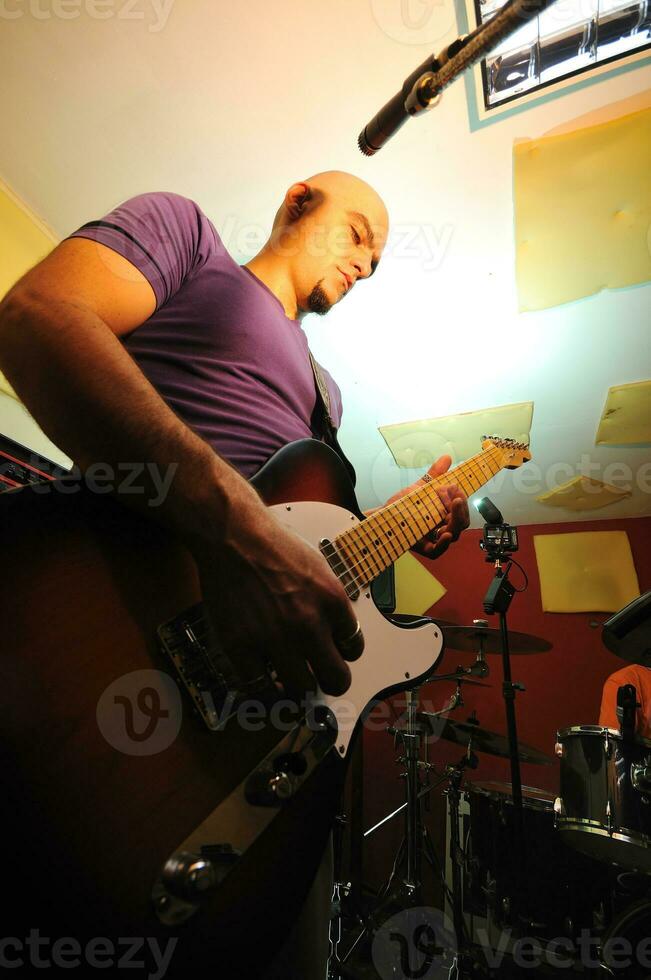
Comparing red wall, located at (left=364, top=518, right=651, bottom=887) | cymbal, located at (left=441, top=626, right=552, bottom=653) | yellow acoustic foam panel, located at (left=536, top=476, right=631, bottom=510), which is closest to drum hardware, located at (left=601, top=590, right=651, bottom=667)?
cymbal, located at (left=441, top=626, right=552, bottom=653)

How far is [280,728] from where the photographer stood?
61cm

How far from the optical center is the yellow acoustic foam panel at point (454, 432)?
2648 mm

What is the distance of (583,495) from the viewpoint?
11.1ft

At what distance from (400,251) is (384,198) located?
24 centimetres

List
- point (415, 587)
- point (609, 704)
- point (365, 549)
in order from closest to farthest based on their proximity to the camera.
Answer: point (365, 549)
point (609, 704)
point (415, 587)

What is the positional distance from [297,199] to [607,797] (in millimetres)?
2601

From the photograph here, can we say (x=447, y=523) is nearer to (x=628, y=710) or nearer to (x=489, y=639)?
(x=628, y=710)

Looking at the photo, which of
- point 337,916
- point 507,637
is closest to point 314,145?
point 507,637

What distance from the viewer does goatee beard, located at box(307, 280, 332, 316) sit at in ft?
4.16

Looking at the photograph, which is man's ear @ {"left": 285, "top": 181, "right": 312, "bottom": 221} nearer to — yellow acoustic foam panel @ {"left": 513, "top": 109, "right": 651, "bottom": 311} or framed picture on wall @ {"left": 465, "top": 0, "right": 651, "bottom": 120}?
framed picture on wall @ {"left": 465, "top": 0, "right": 651, "bottom": 120}

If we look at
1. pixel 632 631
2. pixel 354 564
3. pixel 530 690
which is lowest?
pixel 530 690

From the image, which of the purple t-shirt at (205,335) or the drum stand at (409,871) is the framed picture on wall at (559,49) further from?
the drum stand at (409,871)

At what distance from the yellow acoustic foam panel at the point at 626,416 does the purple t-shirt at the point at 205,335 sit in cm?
228

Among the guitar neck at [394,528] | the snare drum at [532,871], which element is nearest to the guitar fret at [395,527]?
the guitar neck at [394,528]
